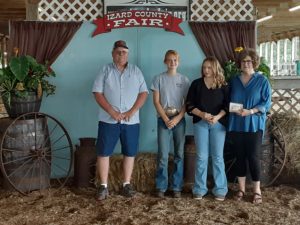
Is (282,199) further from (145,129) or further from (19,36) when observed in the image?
(19,36)

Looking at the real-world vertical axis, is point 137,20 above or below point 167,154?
above

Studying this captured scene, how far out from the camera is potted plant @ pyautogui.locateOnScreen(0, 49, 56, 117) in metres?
4.10

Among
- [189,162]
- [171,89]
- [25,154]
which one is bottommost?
[189,162]

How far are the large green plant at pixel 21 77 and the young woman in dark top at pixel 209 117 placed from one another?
1.49m

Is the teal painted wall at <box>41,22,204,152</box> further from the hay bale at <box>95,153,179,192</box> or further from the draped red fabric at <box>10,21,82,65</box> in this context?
the hay bale at <box>95,153,179,192</box>

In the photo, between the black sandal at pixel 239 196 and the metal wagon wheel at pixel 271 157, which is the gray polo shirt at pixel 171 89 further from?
the black sandal at pixel 239 196

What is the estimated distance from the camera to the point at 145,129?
4.66 meters

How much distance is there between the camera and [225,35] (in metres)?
4.55

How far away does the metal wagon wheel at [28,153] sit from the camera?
13.3 feet

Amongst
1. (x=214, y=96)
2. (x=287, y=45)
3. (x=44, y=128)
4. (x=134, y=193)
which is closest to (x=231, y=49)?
(x=214, y=96)

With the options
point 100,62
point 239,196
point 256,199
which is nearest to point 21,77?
point 100,62

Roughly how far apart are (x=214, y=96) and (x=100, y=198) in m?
1.36

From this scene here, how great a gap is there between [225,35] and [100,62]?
134 cm

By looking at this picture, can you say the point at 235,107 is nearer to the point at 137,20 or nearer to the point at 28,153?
the point at 137,20
